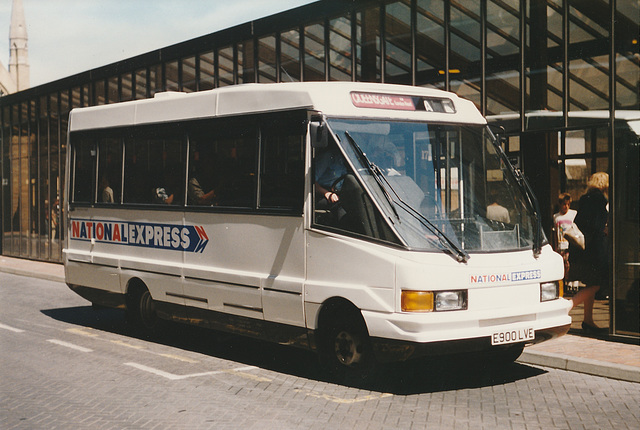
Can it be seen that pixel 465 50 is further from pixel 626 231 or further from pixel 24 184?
pixel 24 184

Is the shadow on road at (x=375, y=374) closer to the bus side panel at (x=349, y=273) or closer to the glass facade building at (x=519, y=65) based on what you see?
the bus side panel at (x=349, y=273)

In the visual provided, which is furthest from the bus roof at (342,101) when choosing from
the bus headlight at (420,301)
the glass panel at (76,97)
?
the glass panel at (76,97)

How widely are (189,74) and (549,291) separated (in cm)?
1428

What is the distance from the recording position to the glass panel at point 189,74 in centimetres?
2002

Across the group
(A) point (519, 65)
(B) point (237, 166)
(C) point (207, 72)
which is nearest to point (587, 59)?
(A) point (519, 65)

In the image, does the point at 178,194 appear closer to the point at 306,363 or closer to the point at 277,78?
the point at 306,363

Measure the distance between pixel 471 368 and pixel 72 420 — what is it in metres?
4.12

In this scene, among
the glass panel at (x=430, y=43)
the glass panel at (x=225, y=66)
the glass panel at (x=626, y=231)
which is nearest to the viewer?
the glass panel at (x=626, y=231)

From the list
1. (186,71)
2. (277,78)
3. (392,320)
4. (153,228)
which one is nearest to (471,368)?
(392,320)

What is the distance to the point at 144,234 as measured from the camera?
1059 centimetres

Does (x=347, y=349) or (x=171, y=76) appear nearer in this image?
(x=347, y=349)

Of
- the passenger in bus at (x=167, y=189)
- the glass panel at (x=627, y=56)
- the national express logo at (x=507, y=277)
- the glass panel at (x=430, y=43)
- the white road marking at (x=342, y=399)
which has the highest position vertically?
the glass panel at (x=430, y=43)

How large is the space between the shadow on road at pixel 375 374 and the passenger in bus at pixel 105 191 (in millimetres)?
1838

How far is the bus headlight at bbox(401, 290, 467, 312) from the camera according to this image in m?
7.00
